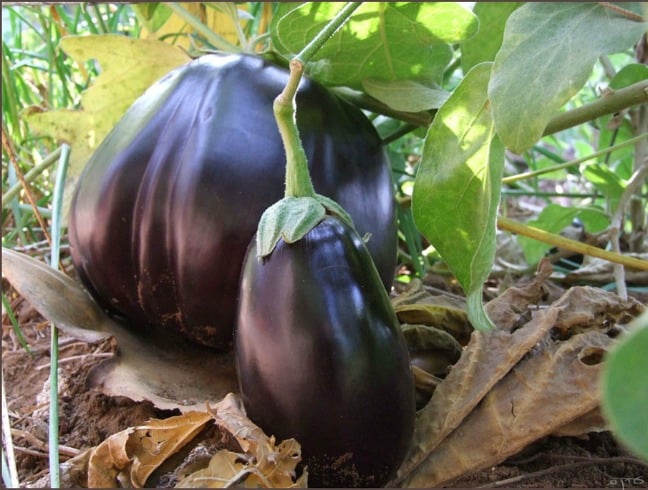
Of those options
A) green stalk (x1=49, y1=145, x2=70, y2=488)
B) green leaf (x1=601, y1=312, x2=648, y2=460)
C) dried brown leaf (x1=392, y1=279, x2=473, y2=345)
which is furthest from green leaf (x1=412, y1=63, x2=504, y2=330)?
green leaf (x1=601, y1=312, x2=648, y2=460)

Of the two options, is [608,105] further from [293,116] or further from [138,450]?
[138,450]

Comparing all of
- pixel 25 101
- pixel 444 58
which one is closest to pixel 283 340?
pixel 444 58

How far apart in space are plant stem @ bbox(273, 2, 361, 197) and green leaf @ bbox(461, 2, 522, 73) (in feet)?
1.34

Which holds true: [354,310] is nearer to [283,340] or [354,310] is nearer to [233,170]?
[283,340]

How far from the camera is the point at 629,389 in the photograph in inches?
9.4

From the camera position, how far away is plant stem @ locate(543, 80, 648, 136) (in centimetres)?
84

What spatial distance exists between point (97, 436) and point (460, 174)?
45 cm

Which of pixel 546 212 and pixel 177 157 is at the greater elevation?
pixel 177 157

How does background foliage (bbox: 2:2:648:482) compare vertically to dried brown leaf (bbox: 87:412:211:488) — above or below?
above

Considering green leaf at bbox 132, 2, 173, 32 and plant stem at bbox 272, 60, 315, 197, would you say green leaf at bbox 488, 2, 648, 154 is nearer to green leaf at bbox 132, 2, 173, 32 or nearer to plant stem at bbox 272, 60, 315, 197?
plant stem at bbox 272, 60, 315, 197

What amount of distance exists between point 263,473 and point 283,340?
0.10 m

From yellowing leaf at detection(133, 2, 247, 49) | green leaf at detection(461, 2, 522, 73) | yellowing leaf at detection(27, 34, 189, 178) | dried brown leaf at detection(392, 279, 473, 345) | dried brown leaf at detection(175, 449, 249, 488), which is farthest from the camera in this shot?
yellowing leaf at detection(133, 2, 247, 49)

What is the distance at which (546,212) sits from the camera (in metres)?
1.34

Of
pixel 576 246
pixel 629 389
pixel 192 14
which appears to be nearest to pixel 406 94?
pixel 576 246
